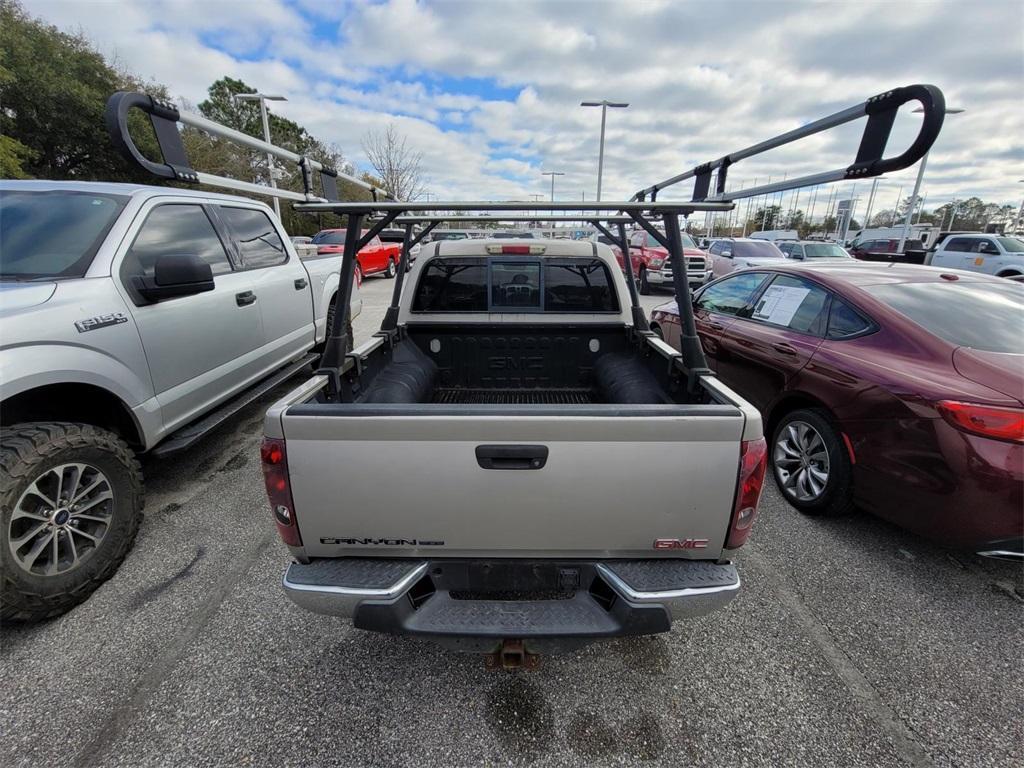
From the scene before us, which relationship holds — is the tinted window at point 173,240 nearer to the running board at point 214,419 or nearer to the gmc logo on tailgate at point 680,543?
the running board at point 214,419

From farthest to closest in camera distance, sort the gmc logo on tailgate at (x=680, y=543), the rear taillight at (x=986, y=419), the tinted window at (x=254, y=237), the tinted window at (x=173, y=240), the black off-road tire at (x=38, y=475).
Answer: the tinted window at (x=254, y=237)
the tinted window at (x=173, y=240)
the rear taillight at (x=986, y=419)
the black off-road tire at (x=38, y=475)
the gmc logo on tailgate at (x=680, y=543)

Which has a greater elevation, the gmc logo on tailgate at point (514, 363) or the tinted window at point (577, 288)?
the tinted window at point (577, 288)

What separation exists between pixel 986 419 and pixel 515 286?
2.96 m

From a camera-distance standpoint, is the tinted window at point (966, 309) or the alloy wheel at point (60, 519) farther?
the tinted window at point (966, 309)

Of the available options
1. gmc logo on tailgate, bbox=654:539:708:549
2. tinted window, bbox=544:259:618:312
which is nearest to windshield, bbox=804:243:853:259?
tinted window, bbox=544:259:618:312

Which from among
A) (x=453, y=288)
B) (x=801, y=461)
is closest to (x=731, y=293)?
(x=801, y=461)

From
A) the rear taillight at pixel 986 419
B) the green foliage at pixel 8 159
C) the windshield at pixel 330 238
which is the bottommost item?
the rear taillight at pixel 986 419

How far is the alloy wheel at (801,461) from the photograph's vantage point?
327 centimetres

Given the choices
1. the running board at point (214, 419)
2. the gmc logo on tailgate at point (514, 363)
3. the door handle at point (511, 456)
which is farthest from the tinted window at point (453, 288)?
the door handle at point (511, 456)

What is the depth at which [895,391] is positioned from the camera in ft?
8.93

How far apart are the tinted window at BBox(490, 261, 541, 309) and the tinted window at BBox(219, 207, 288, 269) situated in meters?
2.53

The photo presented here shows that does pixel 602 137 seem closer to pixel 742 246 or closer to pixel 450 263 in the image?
pixel 742 246

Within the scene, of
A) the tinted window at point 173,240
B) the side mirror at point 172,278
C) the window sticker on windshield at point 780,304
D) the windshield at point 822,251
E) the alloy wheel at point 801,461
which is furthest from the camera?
the windshield at point 822,251

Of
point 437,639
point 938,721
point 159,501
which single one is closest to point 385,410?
point 437,639
